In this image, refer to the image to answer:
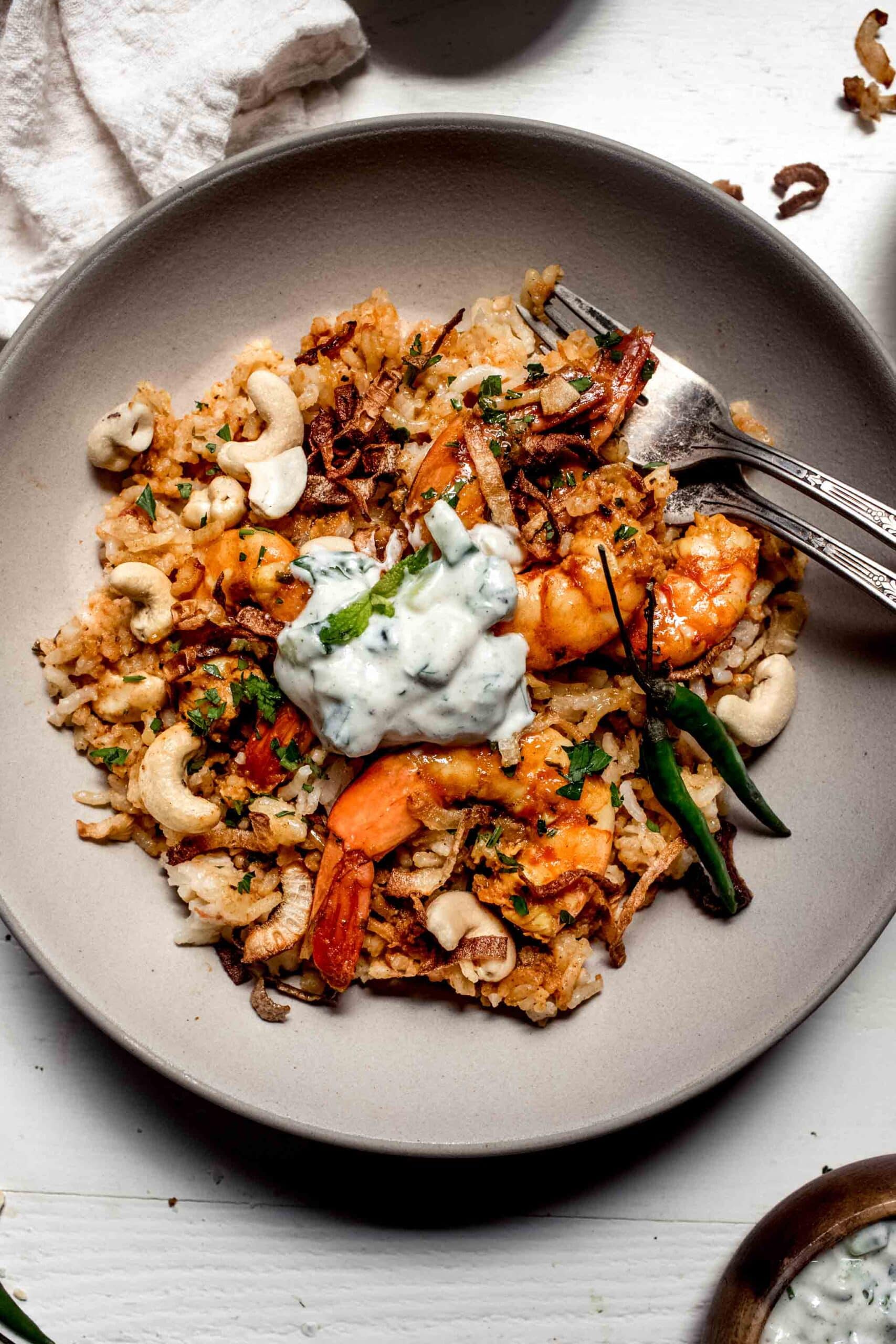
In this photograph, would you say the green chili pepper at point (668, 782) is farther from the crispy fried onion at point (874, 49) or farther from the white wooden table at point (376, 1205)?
the crispy fried onion at point (874, 49)

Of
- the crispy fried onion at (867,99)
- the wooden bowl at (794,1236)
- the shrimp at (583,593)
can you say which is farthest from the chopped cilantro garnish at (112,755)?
the crispy fried onion at (867,99)

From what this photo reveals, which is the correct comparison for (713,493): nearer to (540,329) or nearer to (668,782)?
(540,329)

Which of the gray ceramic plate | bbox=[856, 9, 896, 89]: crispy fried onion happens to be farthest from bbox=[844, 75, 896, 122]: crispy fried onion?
the gray ceramic plate

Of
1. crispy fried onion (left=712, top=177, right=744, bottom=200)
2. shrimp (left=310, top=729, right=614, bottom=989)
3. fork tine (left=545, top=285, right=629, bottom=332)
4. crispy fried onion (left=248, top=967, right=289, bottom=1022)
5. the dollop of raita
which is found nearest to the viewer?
the dollop of raita

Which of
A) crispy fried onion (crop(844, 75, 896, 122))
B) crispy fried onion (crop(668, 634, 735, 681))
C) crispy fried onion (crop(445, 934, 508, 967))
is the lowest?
crispy fried onion (crop(445, 934, 508, 967))

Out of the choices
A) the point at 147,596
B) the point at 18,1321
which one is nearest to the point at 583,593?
the point at 147,596

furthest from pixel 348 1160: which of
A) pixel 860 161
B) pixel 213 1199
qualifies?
pixel 860 161

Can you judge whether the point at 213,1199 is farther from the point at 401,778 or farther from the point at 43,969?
the point at 401,778

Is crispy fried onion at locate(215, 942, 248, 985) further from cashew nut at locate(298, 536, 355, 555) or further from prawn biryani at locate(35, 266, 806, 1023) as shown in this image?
cashew nut at locate(298, 536, 355, 555)

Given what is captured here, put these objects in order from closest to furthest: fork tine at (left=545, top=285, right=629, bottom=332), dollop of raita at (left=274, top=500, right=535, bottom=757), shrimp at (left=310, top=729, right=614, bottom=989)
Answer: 1. dollop of raita at (left=274, top=500, right=535, bottom=757)
2. shrimp at (left=310, top=729, right=614, bottom=989)
3. fork tine at (left=545, top=285, right=629, bottom=332)
